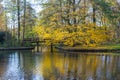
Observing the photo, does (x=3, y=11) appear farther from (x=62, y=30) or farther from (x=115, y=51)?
(x=115, y=51)

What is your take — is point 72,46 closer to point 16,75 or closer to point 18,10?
point 18,10

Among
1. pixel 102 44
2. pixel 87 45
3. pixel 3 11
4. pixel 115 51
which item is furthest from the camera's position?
pixel 3 11

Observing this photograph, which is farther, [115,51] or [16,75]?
[115,51]

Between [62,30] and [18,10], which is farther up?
[18,10]

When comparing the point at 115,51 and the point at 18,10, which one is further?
the point at 18,10

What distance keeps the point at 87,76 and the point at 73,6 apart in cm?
2312

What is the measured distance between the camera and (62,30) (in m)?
36.7

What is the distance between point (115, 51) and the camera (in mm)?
33156

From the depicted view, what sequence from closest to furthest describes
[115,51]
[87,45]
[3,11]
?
[115,51] → [87,45] → [3,11]

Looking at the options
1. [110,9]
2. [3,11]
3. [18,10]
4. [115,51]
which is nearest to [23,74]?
[115,51]

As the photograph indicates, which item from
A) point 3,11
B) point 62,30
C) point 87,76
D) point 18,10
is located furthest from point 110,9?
point 87,76

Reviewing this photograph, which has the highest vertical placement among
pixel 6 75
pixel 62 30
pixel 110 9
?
pixel 110 9

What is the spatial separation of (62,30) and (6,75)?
864 inches

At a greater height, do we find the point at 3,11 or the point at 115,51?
the point at 3,11
